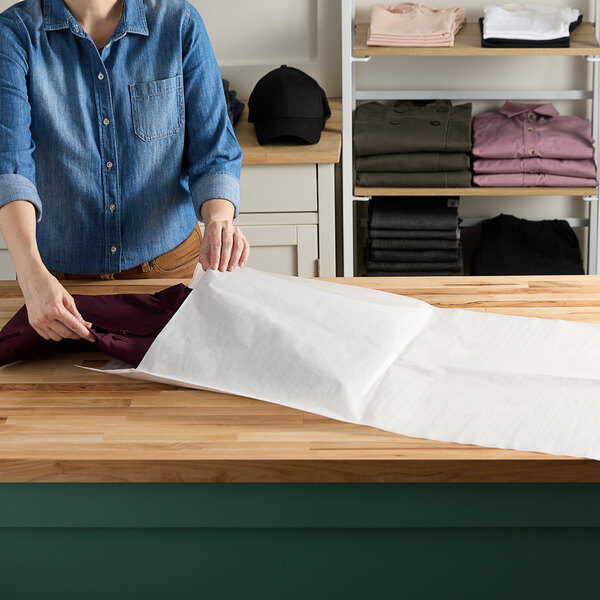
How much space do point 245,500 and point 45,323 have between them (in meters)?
0.42

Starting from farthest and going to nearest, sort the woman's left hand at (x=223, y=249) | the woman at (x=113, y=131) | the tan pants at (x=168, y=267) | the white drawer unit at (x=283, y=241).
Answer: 1. the white drawer unit at (x=283, y=241)
2. the tan pants at (x=168, y=267)
3. the woman at (x=113, y=131)
4. the woman's left hand at (x=223, y=249)

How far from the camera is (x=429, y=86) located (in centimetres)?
319

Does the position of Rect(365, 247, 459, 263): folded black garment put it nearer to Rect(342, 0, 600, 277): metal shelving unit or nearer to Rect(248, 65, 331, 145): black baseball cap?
Rect(342, 0, 600, 277): metal shelving unit

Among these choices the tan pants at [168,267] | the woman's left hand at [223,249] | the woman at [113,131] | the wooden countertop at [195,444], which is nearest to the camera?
the wooden countertop at [195,444]

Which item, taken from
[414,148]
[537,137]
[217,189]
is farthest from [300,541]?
[537,137]

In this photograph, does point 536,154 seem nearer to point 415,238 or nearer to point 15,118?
point 415,238

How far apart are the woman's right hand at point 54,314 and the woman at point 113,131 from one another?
260 millimetres

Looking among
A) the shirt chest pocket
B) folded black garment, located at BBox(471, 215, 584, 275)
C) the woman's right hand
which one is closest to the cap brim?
folded black garment, located at BBox(471, 215, 584, 275)

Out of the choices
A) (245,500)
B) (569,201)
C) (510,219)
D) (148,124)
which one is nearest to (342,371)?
(245,500)

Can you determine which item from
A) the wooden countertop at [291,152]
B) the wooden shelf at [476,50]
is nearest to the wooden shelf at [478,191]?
the wooden countertop at [291,152]

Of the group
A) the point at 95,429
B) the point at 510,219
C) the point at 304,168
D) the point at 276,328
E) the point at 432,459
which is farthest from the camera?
the point at 510,219

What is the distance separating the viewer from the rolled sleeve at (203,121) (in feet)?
5.41

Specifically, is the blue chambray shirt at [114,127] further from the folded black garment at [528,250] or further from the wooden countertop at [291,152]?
the folded black garment at [528,250]

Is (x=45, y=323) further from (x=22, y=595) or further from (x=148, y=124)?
(x=148, y=124)
